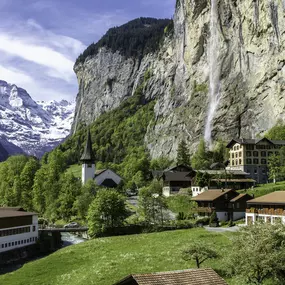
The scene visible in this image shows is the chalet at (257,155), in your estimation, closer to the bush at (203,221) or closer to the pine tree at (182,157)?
the pine tree at (182,157)

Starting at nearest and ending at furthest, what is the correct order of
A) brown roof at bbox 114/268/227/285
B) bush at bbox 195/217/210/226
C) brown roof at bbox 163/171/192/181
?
1. brown roof at bbox 114/268/227/285
2. bush at bbox 195/217/210/226
3. brown roof at bbox 163/171/192/181

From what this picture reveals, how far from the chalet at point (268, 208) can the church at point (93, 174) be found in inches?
2451

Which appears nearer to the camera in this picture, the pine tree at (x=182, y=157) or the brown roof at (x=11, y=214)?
the brown roof at (x=11, y=214)

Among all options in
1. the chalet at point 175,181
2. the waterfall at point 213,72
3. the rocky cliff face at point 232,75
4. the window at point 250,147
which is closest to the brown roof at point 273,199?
the chalet at point 175,181

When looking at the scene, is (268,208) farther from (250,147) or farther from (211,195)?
(250,147)

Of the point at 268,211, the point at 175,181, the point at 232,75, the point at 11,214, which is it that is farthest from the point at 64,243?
the point at 232,75

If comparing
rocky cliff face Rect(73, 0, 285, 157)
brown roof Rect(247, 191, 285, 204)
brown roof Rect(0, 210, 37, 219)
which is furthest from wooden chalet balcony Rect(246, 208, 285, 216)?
rocky cliff face Rect(73, 0, 285, 157)

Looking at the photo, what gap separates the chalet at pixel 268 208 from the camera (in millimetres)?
67562

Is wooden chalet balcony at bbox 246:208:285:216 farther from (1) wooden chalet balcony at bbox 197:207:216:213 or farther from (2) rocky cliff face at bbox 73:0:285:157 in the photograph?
(2) rocky cliff face at bbox 73:0:285:157

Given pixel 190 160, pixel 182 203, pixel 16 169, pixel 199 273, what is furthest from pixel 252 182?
pixel 199 273

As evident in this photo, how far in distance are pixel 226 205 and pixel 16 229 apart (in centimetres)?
3989

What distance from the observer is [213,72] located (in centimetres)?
17475

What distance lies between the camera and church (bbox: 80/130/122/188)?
421ft

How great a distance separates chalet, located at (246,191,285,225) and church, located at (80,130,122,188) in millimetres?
62261
